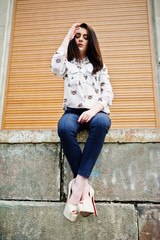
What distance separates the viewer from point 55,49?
346 cm

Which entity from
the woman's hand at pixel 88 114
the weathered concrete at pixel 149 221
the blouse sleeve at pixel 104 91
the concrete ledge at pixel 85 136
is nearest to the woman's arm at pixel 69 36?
the blouse sleeve at pixel 104 91

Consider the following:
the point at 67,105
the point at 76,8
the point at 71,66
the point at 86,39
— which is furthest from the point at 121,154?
the point at 76,8

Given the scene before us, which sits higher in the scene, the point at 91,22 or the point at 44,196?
the point at 91,22

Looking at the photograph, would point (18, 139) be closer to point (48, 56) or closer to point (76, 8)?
point (48, 56)

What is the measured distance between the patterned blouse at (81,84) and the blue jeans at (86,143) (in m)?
0.21

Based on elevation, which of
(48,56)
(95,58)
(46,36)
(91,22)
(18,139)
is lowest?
(18,139)

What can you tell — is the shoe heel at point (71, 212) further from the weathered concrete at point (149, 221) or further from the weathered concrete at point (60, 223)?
the weathered concrete at point (149, 221)

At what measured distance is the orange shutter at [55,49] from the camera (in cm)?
320

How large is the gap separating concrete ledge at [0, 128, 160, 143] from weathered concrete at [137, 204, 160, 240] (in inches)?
23.7

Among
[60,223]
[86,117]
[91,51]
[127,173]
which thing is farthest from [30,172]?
[91,51]

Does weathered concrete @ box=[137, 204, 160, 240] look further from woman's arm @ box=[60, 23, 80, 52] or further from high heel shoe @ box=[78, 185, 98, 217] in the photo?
woman's arm @ box=[60, 23, 80, 52]

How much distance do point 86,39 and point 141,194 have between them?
171 cm

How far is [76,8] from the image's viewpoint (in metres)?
3.59

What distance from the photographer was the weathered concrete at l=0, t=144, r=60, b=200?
175cm
